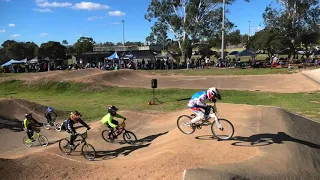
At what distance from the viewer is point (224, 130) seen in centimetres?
1125

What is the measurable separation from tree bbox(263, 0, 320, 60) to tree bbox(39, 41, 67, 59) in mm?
58742

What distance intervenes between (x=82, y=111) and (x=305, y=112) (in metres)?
13.8

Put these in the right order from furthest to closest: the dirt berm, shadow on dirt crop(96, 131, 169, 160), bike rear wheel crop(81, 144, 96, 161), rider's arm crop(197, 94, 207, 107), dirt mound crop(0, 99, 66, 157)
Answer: dirt mound crop(0, 99, 66, 157) < shadow on dirt crop(96, 131, 169, 160) < bike rear wheel crop(81, 144, 96, 161) < rider's arm crop(197, 94, 207, 107) < the dirt berm

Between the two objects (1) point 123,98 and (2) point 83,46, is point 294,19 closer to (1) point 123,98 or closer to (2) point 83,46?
(1) point 123,98

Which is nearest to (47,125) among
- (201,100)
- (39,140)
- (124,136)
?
(39,140)

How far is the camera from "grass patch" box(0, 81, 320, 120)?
1975 centimetres

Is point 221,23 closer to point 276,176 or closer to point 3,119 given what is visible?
point 3,119

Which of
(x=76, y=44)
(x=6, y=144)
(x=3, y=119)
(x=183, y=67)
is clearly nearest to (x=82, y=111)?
(x=3, y=119)

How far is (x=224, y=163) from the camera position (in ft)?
28.1

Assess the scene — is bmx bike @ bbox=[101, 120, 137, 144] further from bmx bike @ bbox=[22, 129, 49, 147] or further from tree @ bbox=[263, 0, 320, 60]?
tree @ bbox=[263, 0, 320, 60]

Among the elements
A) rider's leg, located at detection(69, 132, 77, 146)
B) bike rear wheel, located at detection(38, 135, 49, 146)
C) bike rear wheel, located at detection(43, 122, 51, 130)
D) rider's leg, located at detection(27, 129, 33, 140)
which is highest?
rider's leg, located at detection(69, 132, 77, 146)

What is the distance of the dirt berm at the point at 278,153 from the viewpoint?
758 centimetres

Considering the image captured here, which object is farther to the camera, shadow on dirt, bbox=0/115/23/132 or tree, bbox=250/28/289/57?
tree, bbox=250/28/289/57

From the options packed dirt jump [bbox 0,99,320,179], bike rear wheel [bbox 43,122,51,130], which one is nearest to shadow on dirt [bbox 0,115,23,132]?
packed dirt jump [bbox 0,99,320,179]
